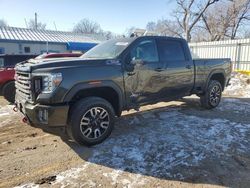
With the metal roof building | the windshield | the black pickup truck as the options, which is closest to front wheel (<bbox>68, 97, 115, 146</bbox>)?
the black pickup truck

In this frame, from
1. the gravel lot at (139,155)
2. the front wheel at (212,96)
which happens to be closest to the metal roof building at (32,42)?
the gravel lot at (139,155)

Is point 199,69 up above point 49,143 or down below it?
above

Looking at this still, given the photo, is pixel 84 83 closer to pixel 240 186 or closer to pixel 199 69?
pixel 240 186

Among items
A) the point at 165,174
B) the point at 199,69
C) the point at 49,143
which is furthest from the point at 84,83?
the point at 199,69

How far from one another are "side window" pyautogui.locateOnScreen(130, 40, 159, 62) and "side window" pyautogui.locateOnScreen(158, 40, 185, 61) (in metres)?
0.21

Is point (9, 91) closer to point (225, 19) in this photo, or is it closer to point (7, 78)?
point (7, 78)

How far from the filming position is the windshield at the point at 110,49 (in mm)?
5324

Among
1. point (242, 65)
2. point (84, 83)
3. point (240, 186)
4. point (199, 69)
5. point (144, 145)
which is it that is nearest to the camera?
point (240, 186)

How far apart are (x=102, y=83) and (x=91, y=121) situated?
707 mm

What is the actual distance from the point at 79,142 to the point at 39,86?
1186 millimetres

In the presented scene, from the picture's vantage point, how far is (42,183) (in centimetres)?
357

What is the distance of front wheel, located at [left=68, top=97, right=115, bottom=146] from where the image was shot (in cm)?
447

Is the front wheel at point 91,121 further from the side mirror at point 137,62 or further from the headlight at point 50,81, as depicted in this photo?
the side mirror at point 137,62

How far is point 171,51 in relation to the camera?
20.7 feet
